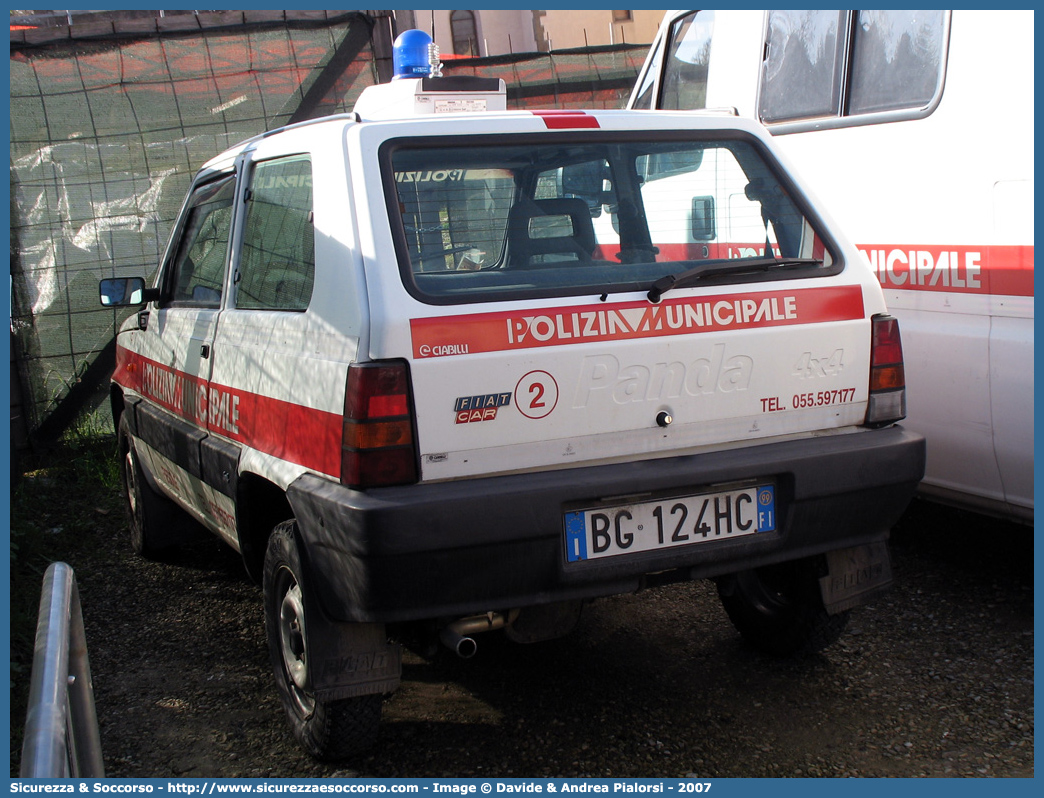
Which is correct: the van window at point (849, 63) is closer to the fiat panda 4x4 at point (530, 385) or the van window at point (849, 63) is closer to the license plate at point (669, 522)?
the fiat panda 4x4 at point (530, 385)

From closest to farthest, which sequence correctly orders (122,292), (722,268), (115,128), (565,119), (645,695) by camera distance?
1. (722,268)
2. (565,119)
3. (645,695)
4. (122,292)
5. (115,128)

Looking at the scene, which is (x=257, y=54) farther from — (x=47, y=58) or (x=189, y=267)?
(x=189, y=267)

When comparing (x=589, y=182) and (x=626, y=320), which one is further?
(x=589, y=182)

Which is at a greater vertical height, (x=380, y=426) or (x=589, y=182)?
(x=589, y=182)

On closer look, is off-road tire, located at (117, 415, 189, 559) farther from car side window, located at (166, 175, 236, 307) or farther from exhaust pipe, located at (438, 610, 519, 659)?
exhaust pipe, located at (438, 610, 519, 659)

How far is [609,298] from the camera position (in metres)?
2.77

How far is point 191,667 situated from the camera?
3.75 m

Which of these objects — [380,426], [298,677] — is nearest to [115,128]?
[298,677]

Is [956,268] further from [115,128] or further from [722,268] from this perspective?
[115,128]

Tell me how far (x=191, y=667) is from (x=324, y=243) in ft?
6.02

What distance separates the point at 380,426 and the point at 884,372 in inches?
60.6

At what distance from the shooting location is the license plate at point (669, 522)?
8.86ft

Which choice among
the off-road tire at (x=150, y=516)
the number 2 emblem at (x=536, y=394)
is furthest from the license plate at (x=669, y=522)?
the off-road tire at (x=150, y=516)

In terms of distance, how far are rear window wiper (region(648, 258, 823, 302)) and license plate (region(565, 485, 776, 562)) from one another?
0.58 m
